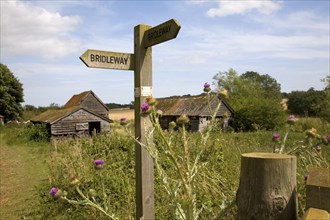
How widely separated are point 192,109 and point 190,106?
2.33ft

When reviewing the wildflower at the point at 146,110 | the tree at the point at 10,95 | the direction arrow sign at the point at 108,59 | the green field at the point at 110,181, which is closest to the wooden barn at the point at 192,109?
the green field at the point at 110,181

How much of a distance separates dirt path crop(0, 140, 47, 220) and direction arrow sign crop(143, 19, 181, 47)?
4.41 meters

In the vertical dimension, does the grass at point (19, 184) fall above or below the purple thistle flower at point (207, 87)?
below

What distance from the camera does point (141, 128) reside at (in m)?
3.41

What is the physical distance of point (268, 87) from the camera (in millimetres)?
70125

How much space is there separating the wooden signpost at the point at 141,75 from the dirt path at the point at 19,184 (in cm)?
349

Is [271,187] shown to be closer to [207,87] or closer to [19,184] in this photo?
[207,87]

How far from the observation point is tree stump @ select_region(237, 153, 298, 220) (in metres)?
1.41

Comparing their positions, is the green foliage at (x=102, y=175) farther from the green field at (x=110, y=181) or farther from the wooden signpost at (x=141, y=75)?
the wooden signpost at (x=141, y=75)

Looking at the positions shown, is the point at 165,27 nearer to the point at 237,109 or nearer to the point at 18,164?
the point at 18,164

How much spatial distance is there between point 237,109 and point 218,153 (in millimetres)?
23825

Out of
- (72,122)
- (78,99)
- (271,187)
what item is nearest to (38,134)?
(72,122)

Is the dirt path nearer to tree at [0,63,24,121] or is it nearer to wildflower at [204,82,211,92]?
wildflower at [204,82,211,92]

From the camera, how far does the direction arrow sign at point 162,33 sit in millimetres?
3012
